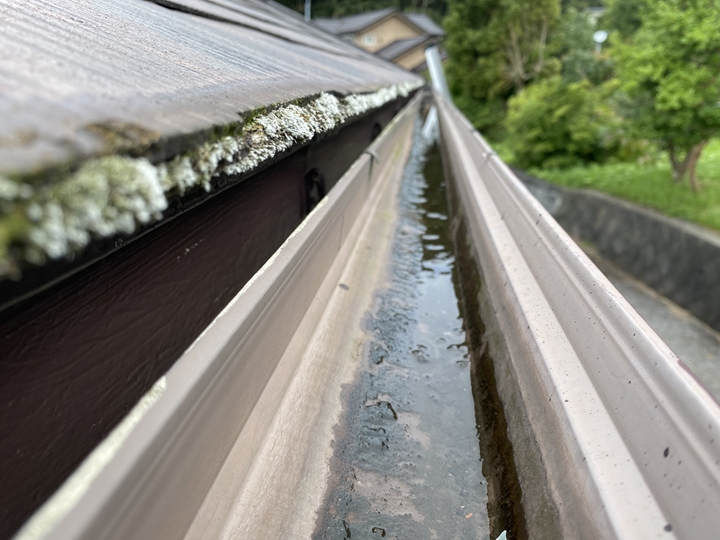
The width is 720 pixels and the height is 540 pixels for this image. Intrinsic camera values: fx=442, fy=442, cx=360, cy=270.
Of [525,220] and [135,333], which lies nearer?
[135,333]

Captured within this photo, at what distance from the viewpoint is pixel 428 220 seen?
2783 mm

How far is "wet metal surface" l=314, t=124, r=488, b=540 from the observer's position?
2.82ft

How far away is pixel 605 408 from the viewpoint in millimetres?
753

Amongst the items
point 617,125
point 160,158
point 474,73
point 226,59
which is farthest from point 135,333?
point 474,73

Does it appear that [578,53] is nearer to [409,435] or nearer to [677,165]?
[677,165]

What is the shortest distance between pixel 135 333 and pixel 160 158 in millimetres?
566

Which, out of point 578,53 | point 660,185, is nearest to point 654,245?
point 660,185

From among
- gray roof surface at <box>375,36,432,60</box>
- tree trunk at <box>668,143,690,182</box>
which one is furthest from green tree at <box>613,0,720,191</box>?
gray roof surface at <box>375,36,432,60</box>

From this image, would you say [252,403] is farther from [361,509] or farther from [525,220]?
[525,220]

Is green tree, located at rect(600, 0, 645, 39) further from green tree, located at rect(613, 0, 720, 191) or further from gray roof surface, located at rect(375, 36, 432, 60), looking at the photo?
green tree, located at rect(613, 0, 720, 191)

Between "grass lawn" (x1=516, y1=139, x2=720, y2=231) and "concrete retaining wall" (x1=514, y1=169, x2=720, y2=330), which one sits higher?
"grass lawn" (x1=516, y1=139, x2=720, y2=231)

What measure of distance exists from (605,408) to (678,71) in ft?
27.7

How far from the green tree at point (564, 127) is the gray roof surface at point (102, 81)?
1214cm

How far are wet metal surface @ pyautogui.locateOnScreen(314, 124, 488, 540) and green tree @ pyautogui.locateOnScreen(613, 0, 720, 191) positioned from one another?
7.53 m
